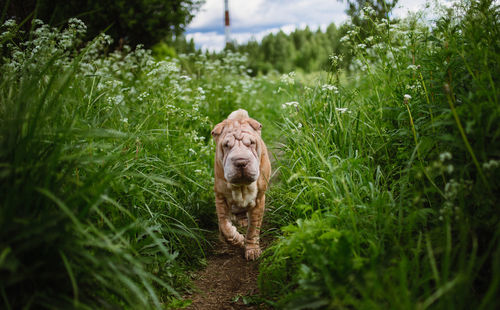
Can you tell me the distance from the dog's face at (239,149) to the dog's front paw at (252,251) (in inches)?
30.1

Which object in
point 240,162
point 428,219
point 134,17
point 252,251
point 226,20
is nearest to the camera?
point 428,219

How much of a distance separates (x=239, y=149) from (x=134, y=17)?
7217 mm

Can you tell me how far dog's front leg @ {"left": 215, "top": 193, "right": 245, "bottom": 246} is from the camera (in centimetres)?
335

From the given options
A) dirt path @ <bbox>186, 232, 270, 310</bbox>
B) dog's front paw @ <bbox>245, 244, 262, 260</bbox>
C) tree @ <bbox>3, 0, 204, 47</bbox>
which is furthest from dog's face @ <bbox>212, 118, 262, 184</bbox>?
tree @ <bbox>3, 0, 204, 47</bbox>

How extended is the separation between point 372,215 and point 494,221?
0.76m

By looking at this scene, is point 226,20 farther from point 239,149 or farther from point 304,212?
point 304,212

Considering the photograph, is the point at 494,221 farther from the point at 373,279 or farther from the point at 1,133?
the point at 1,133

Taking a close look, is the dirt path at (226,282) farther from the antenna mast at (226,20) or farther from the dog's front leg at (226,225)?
the antenna mast at (226,20)

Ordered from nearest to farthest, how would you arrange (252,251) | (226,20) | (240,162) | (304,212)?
(304,212), (240,162), (252,251), (226,20)

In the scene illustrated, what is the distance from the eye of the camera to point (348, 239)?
2.06m

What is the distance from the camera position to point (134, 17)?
8.55 meters

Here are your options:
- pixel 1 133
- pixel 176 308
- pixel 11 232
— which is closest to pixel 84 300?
pixel 11 232

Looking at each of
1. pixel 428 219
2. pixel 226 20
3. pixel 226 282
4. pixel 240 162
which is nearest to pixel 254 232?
pixel 226 282

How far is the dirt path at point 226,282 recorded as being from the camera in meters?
2.63
